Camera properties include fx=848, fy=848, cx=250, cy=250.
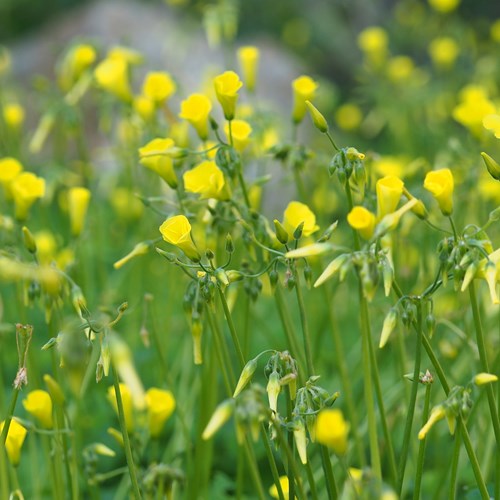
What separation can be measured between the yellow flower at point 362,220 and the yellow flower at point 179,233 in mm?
354

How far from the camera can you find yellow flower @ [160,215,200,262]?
62.6 inches

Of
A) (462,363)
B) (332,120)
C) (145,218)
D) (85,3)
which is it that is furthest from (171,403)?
(85,3)

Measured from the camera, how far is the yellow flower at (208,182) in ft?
5.81

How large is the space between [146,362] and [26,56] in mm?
5147

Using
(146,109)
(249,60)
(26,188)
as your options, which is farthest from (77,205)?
(249,60)

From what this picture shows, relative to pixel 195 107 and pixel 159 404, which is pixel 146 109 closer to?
pixel 195 107

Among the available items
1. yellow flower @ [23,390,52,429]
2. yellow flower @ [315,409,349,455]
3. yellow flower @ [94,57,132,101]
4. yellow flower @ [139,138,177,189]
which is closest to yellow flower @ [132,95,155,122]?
yellow flower @ [94,57,132,101]

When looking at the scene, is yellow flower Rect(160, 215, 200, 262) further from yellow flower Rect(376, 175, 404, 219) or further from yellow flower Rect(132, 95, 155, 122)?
yellow flower Rect(132, 95, 155, 122)

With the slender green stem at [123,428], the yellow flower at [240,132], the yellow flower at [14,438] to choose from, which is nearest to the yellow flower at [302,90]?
the yellow flower at [240,132]

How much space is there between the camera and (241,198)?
2109mm

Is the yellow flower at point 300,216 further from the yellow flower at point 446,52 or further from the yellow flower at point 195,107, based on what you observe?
the yellow flower at point 446,52

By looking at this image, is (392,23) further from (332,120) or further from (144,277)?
(144,277)

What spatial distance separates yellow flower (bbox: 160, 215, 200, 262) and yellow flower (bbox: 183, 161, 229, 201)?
0.18 metres

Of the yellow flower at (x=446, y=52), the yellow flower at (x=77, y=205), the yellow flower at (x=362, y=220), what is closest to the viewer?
the yellow flower at (x=362, y=220)
